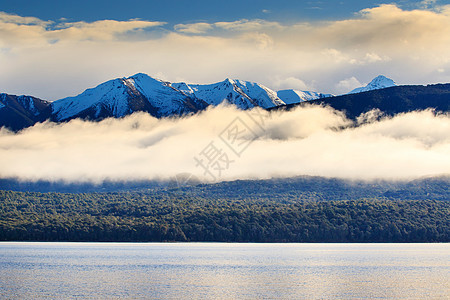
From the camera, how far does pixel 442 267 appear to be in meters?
132

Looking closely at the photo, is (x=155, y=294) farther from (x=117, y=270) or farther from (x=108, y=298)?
(x=117, y=270)

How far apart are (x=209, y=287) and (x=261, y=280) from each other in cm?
1262

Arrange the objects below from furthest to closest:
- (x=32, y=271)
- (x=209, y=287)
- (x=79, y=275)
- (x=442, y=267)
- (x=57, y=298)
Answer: (x=442, y=267) < (x=32, y=271) < (x=79, y=275) < (x=209, y=287) < (x=57, y=298)

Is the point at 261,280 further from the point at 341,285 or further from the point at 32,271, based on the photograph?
the point at 32,271

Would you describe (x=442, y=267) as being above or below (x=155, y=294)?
below

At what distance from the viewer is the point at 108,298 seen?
82312 mm

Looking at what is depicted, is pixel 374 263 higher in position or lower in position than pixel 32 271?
lower

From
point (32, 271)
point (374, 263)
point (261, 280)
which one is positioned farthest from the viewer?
point (374, 263)

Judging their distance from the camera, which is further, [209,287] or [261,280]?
[261,280]

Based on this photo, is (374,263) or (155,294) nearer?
(155,294)

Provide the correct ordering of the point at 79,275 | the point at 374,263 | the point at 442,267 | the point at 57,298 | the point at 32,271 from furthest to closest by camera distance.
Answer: the point at 374,263 < the point at 442,267 < the point at 32,271 < the point at 79,275 < the point at 57,298

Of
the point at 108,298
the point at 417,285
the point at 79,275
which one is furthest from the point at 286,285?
the point at 79,275

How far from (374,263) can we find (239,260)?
30100 millimetres

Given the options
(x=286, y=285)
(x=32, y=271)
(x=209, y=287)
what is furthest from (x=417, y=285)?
(x=32, y=271)
